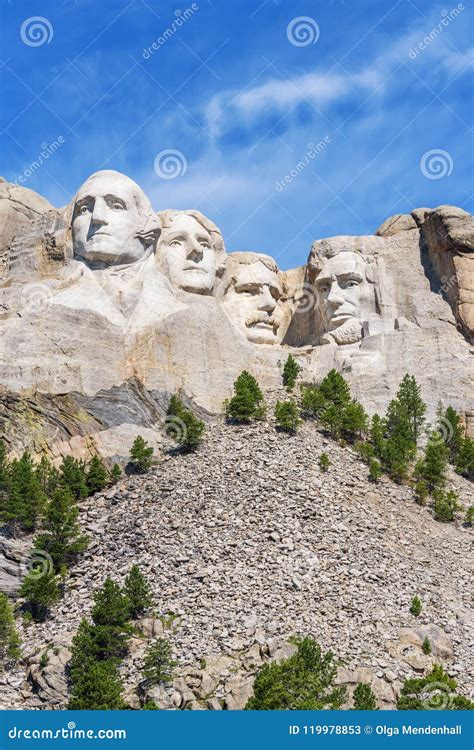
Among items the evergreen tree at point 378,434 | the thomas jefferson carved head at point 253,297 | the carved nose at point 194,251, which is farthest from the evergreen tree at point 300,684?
the thomas jefferson carved head at point 253,297

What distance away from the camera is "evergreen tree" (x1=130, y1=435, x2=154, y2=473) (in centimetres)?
4166

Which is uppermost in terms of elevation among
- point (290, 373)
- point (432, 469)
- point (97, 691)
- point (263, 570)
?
point (290, 373)

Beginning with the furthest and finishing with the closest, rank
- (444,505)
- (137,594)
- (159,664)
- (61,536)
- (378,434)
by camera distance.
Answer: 1. (378,434)
2. (444,505)
3. (61,536)
4. (137,594)
5. (159,664)

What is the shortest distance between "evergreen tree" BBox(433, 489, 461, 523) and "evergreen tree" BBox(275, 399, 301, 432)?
3.74m

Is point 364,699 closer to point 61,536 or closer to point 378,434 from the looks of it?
point 61,536

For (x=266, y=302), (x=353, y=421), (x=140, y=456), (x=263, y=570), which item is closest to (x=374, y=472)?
(x=353, y=421)

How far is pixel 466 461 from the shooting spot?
44.2 metres

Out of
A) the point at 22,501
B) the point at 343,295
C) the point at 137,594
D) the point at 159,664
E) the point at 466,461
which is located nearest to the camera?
the point at 159,664

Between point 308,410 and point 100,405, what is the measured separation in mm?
5213

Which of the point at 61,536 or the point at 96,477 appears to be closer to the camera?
the point at 61,536

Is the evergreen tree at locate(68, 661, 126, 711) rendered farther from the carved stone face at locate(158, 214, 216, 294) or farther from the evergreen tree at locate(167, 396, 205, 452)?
the carved stone face at locate(158, 214, 216, 294)

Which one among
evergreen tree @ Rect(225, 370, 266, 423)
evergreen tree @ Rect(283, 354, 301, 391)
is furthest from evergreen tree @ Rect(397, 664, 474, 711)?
evergreen tree @ Rect(283, 354, 301, 391)

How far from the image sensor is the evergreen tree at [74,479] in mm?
40562

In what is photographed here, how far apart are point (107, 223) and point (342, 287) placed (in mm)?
7248
